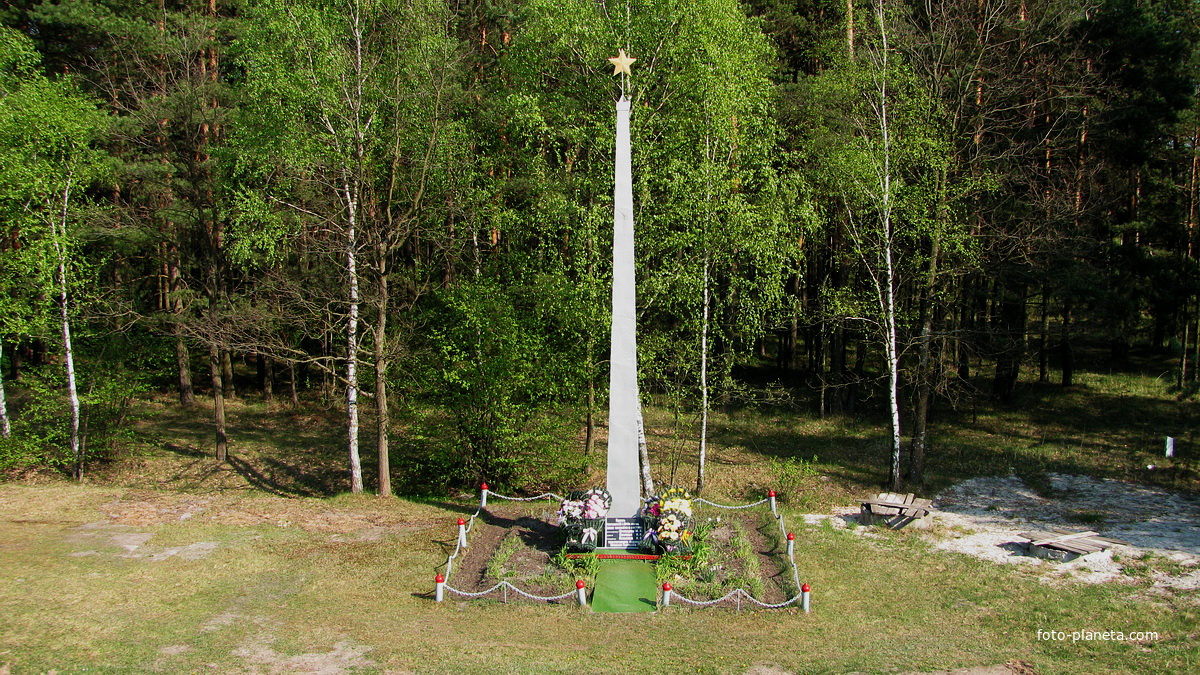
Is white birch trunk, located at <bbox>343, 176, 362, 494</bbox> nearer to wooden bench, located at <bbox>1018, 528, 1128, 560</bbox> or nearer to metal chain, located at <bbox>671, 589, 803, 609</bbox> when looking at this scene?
metal chain, located at <bbox>671, 589, 803, 609</bbox>

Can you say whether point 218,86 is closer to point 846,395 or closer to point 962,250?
point 962,250

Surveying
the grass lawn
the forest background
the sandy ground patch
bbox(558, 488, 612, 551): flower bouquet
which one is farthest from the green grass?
the forest background


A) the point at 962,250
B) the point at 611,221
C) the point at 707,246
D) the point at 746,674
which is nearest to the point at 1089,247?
the point at 962,250

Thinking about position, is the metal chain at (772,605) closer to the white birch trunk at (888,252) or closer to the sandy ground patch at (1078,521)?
the sandy ground patch at (1078,521)

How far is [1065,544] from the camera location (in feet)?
45.0

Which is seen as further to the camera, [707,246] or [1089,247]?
[1089,247]

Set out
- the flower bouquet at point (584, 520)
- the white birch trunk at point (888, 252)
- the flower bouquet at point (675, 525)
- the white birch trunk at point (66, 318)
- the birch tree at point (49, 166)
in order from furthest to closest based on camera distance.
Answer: the white birch trunk at point (66, 318) < the birch tree at point (49, 166) < the white birch trunk at point (888, 252) < the flower bouquet at point (584, 520) < the flower bouquet at point (675, 525)

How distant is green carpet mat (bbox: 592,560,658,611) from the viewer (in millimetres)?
12070

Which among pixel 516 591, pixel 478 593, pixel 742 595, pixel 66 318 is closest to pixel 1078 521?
pixel 742 595

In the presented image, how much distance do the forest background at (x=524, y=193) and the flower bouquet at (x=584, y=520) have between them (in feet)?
15.6

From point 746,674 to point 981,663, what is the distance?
10.3ft

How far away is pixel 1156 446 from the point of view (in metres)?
21.7

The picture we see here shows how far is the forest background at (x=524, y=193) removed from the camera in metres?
17.7

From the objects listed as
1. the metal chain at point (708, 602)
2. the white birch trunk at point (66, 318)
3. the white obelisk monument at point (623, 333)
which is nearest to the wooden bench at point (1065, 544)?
the metal chain at point (708, 602)
